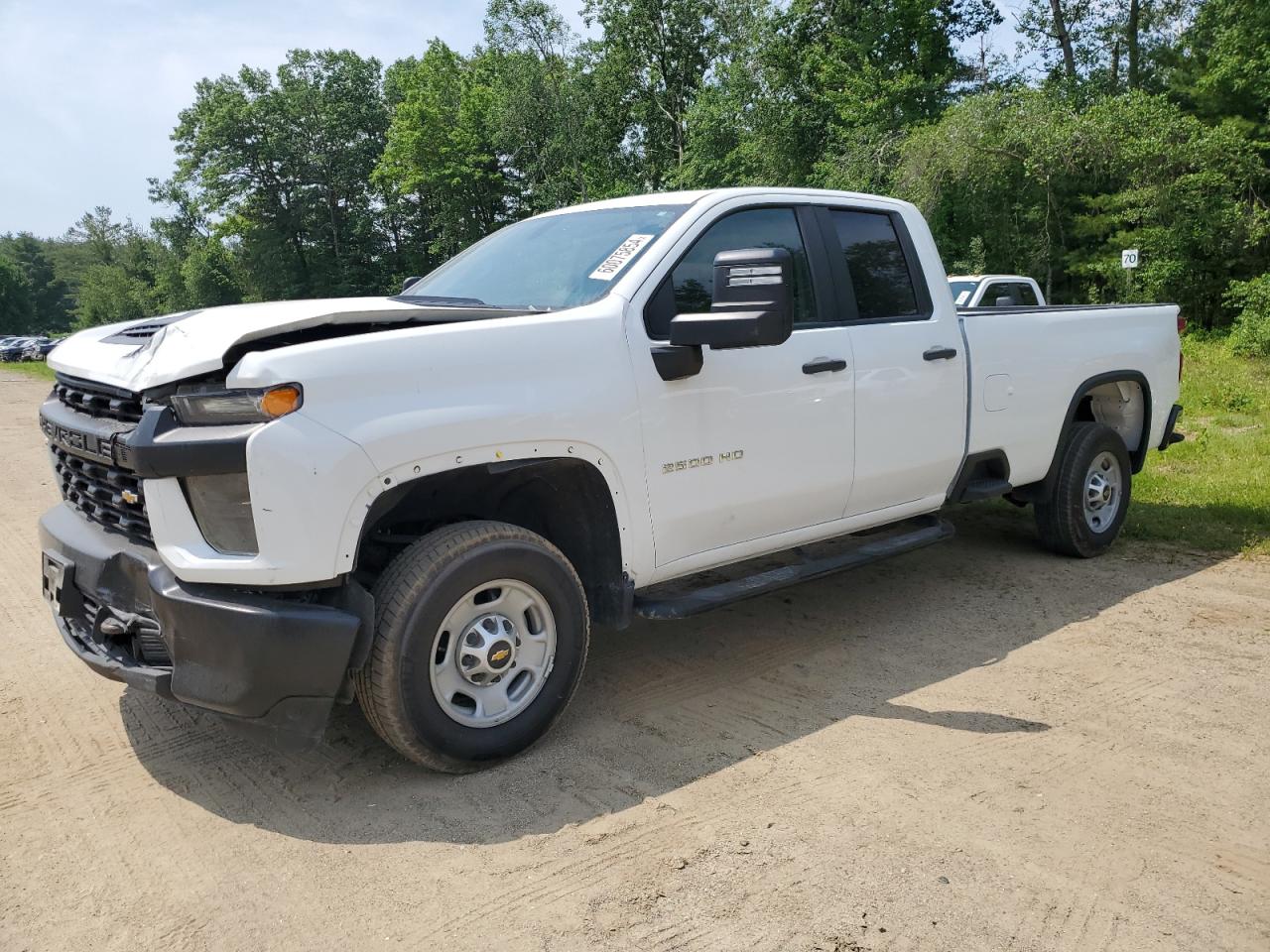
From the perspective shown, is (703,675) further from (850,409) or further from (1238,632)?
(1238,632)

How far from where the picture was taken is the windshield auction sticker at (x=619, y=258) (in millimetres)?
3941

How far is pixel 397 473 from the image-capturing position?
316 cm

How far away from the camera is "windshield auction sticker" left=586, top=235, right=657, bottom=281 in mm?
3941

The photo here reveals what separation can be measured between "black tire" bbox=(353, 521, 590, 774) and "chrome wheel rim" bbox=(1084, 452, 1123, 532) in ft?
13.1

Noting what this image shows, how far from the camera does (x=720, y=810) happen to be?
10.8 feet

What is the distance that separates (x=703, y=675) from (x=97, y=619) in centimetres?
245

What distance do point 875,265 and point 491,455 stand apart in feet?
8.10

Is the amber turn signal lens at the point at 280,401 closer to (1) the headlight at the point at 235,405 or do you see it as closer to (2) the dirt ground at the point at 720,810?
(1) the headlight at the point at 235,405

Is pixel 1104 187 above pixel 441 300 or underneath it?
above

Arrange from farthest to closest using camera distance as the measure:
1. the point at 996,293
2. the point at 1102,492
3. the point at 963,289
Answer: the point at 996,293, the point at 963,289, the point at 1102,492

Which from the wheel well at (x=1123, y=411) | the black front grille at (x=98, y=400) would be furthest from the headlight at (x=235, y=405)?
the wheel well at (x=1123, y=411)

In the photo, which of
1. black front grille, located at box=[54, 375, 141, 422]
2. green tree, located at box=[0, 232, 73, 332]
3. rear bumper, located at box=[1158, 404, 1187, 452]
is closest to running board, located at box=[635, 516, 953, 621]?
black front grille, located at box=[54, 375, 141, 422]

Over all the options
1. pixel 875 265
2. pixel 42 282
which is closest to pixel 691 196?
pixel 875 265

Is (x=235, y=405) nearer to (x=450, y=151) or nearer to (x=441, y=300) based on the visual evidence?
(x=441, y=300)
